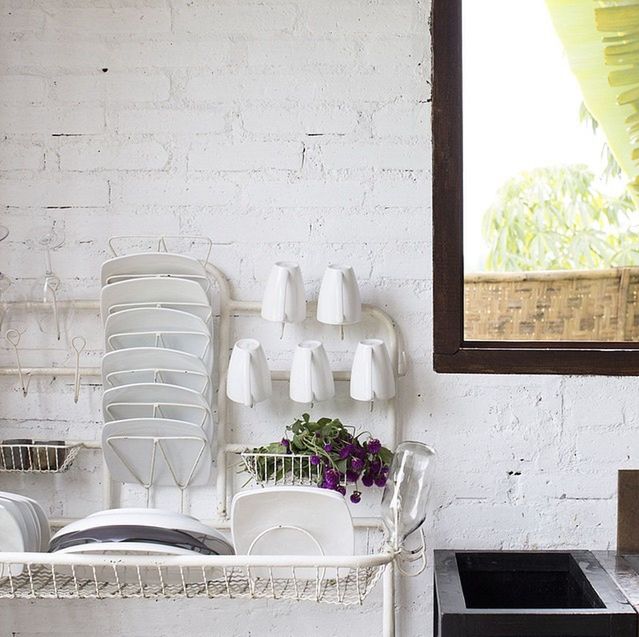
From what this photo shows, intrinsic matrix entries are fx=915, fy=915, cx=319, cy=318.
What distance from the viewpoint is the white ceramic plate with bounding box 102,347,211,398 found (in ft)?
5.54

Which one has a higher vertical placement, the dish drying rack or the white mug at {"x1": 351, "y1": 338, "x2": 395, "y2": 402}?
the white mug at {"x1": 351, "y1": 338, "x2": 395, "y2": 402}

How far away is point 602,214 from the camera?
1.79 meters

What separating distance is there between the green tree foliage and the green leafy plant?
17.6 inches

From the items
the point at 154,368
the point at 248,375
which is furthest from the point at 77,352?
the point at 248,375

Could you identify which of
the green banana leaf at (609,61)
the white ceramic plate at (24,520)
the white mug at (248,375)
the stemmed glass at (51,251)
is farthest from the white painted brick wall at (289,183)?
the white ceramic plate at (24,520)

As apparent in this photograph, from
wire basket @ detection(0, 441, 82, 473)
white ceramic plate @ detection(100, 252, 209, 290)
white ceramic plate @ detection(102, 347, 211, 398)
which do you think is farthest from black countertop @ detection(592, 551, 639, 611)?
wire basket @ detection(0, 441, 82, 473)

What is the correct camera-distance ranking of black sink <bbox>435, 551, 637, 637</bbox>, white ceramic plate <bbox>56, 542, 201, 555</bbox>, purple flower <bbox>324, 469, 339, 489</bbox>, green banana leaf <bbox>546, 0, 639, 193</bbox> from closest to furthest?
white ceramic plate <bbox>56, 542, 201, 555</bbox>, black sink <bbox>435, 551, 637, 637</bbox>, purple flower <bbox>324, 469, 339, 489</bbox>, green banana leaf <bbox>546, 0, 639, 193</bbox>

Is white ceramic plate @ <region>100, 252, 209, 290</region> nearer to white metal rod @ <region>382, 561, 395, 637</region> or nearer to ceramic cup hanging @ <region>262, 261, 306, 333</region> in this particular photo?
ceramic cup hanging @ <region>262, 261, 306, 333</region>

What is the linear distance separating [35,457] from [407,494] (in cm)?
73

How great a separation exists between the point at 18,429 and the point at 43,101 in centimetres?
65

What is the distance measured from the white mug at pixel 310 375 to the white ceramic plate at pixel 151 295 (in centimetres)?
20

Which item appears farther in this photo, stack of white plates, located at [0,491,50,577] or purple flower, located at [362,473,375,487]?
purple flower, located at [362,473,375,487]

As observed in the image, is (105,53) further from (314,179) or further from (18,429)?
(18,429)

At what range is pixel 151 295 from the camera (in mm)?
1717
